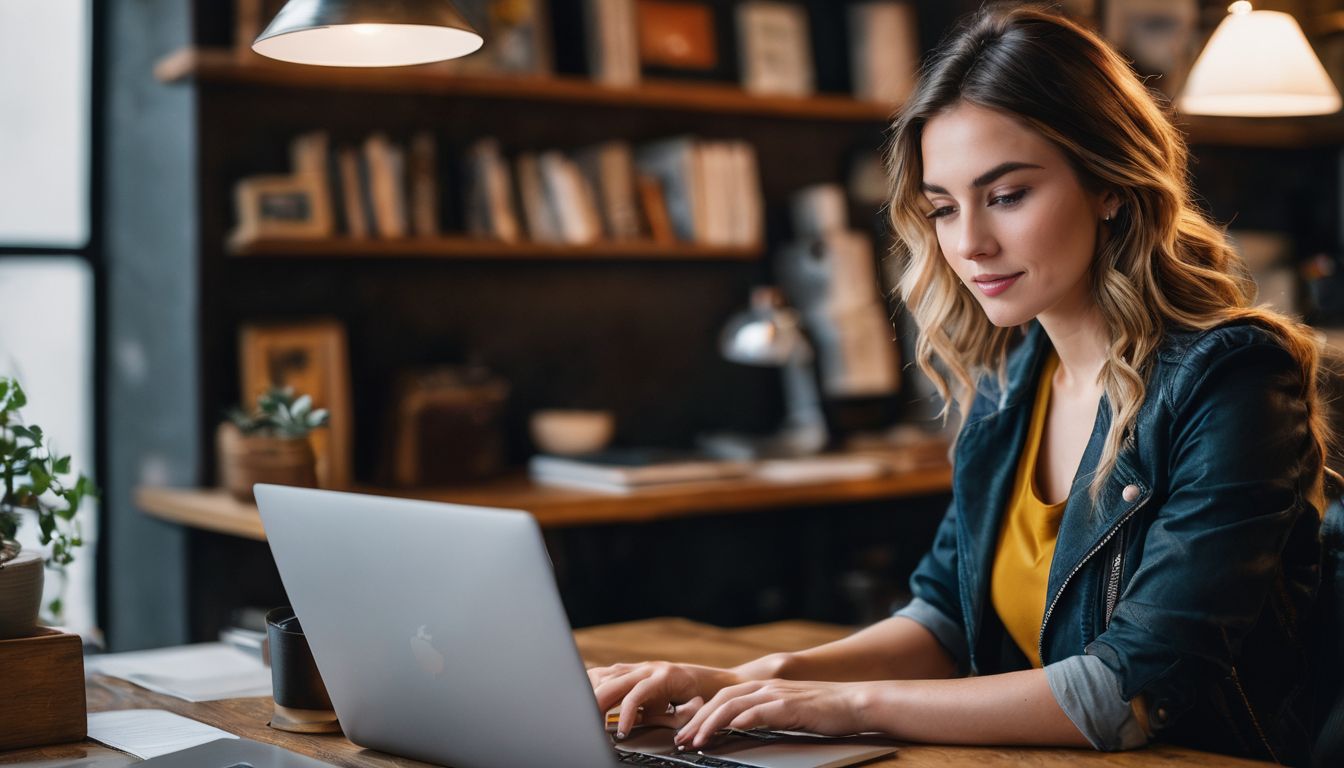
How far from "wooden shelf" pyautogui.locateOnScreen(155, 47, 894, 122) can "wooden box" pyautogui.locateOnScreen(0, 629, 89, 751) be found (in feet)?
7.22

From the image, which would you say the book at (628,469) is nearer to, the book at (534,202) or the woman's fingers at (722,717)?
the book at (534,202)

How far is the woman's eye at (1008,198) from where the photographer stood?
63.8 inches

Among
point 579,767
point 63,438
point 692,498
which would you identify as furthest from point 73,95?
point 579,767

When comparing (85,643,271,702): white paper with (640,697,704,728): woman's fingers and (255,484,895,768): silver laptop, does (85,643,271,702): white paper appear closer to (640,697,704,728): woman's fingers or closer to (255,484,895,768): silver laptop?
(255,484,895,768): silver laptop

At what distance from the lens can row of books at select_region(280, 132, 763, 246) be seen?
3658 millimetres

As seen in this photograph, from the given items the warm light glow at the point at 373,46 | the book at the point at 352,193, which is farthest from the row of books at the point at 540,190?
the warm light glow at the point at 373,46

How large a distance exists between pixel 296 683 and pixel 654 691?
37 centimetres

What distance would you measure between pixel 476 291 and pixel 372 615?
2726 millimetres

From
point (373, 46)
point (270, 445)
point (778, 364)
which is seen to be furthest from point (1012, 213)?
point (778, 364)

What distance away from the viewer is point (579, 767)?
123cm

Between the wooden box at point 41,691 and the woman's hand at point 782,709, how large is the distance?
62 cm

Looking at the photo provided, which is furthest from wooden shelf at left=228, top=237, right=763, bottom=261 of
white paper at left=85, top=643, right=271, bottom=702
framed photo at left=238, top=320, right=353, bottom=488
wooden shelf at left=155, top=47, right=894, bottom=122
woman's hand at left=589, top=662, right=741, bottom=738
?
woman's hand at left=589, top=662, right=741, bottom=738

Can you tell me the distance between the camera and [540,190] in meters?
3.92

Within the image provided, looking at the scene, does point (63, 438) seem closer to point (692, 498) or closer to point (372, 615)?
point (692, 498)
